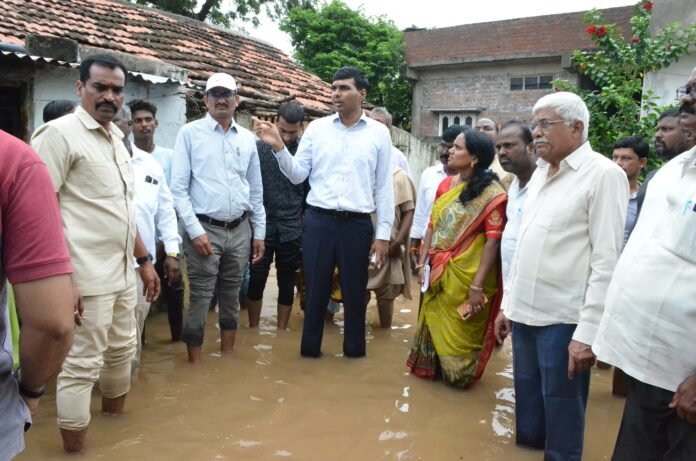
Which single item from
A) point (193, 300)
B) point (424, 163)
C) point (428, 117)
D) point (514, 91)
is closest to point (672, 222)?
point (193, 300)

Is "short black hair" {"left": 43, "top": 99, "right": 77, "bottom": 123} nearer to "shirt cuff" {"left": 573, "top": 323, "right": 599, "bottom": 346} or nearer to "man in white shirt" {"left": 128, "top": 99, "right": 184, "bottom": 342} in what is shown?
"man in white shirt" {"left": 128, "top": 99, "right": 184, "bottom": 342}

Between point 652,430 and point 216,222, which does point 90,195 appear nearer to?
point 216,222

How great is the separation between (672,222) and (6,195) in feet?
6.60

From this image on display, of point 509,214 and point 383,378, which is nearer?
point 509,214

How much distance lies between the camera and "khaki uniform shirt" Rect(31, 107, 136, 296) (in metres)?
2.86

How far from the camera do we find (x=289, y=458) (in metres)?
3.16

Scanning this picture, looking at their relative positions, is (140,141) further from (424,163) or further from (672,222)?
(424,163)

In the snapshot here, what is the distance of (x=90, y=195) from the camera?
296 centimetres

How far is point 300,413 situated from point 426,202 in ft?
8.86

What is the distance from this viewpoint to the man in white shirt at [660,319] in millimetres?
2010

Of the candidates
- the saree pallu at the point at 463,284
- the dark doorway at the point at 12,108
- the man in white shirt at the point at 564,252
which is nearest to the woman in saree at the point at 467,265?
the saree pallu at the point at 463,284

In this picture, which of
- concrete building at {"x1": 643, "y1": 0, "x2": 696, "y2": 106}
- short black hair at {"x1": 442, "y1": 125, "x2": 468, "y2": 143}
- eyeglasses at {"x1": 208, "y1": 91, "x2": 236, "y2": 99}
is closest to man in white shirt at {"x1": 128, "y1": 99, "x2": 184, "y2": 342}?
eyeglasses at {"x1": 208, "y1": 91, "x2": 236, "y2": 99}

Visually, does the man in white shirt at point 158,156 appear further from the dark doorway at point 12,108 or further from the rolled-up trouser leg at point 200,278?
the dark doorway at point 12,108

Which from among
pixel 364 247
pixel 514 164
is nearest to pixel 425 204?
pixel 364 247
